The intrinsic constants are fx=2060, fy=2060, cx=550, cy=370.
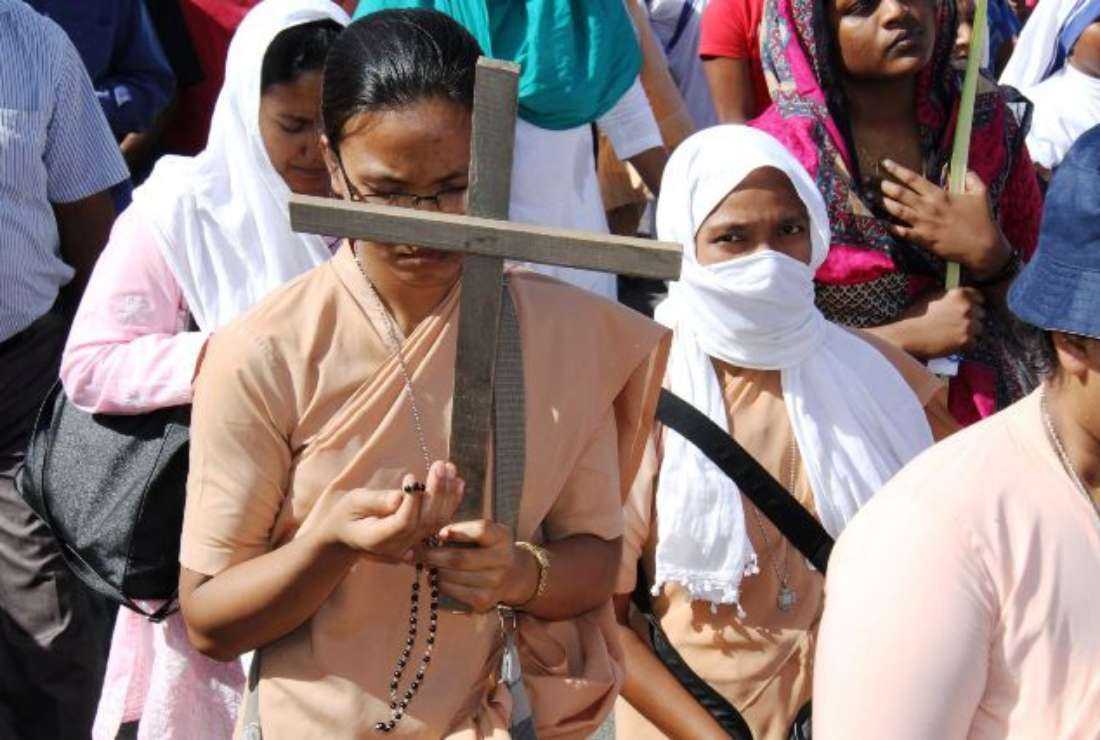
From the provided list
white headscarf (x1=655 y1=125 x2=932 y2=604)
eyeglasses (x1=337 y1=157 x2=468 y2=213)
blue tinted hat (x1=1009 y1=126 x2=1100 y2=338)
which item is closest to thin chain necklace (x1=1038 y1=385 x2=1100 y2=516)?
blue tinted hat (x1=1009 y1=126 x2=1100 y2=338)

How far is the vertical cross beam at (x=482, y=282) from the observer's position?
2600 mm

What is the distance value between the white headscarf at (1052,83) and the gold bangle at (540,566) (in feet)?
12.7

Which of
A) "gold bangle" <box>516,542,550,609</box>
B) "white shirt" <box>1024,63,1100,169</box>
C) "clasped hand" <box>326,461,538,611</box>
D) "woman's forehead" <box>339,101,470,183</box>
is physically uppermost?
"woman's forehead" <box>339,101,470,183</box>

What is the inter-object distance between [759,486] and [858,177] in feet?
3.55

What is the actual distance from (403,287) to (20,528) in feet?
6.71

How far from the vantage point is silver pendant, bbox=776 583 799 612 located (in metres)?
3.81

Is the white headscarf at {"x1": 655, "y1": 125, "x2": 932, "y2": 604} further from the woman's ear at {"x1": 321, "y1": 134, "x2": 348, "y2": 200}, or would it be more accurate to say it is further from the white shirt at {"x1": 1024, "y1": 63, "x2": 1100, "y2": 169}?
the white shirt at {"x1": 1024, "y1": 63, "x2": 1100, "y2": 169}

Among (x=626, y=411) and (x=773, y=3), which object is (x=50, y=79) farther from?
(x=626, y=411)

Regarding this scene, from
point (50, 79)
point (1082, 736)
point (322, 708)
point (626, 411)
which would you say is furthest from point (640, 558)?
point (50, 79)

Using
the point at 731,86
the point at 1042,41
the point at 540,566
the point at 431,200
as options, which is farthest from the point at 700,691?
the point at 1042,41

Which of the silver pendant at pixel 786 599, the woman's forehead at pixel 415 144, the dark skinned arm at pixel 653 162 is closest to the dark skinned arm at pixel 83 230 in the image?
the dark skinned arm at pixel 653 162

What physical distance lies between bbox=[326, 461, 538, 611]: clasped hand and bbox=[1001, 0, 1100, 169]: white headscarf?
4.07 m

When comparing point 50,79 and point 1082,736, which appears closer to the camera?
point 1082,736

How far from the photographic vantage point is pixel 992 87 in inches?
187
